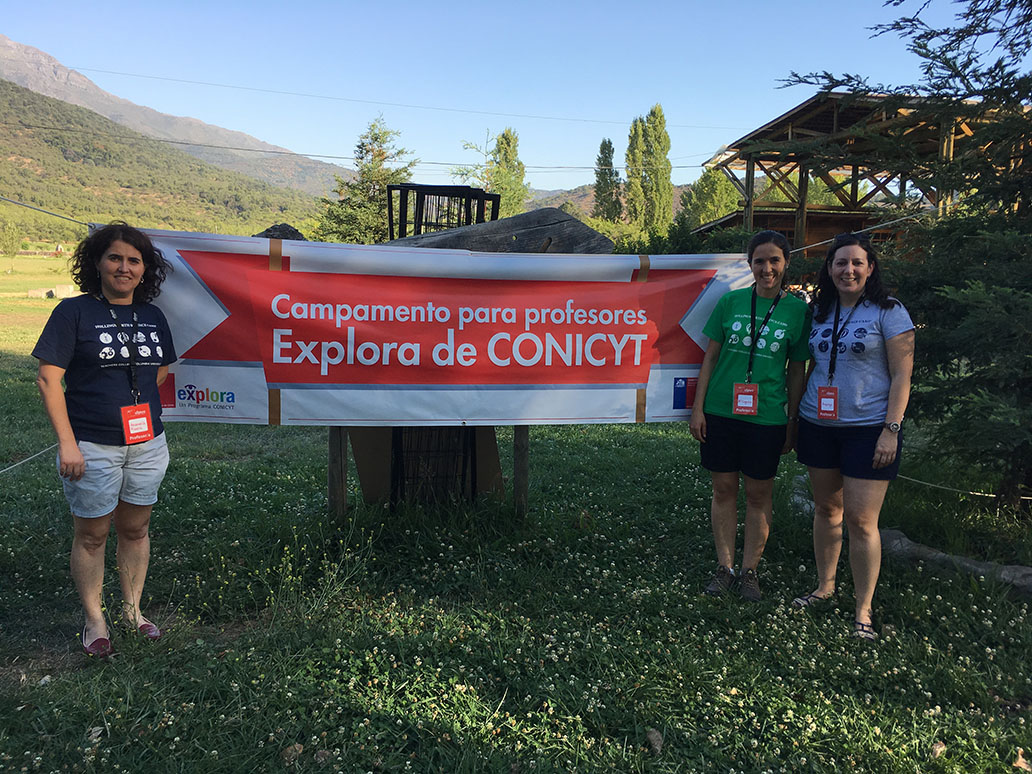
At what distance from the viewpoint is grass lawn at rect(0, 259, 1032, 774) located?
8.30 ft

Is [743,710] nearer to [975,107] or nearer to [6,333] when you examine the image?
[975,107]

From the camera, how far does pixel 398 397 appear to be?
406 cm

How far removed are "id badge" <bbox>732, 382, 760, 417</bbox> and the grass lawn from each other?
1069mm

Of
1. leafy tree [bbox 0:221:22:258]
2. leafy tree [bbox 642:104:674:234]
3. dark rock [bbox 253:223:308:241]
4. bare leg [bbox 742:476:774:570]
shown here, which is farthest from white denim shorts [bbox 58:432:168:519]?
leafy tree [bbox 0:221:22:258]

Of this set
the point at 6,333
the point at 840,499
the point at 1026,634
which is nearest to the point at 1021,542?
the point at 1026,634

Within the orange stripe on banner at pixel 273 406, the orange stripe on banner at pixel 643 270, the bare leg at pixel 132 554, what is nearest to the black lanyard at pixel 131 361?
the bare leg at pixel 132 554

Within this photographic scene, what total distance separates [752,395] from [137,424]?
3.12 metres

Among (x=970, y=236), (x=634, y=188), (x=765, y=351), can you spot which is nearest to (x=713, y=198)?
(x=634, y=188)

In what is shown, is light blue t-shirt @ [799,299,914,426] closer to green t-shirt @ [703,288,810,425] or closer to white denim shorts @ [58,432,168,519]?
green t-shirt @ [703,288,810,425]

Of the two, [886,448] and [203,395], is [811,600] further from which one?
[203,395]

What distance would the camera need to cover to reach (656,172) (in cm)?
5631

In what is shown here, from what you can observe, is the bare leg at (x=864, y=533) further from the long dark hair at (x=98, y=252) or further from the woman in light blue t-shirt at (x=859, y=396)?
the long dark hair at (x=98, y=252)

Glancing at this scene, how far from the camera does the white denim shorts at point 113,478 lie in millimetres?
2973

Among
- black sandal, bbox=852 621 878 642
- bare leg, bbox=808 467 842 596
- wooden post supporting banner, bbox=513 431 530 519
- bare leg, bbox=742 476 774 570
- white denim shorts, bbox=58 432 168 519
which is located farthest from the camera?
wooden post supporting banner, bbox=513 431 530 519
